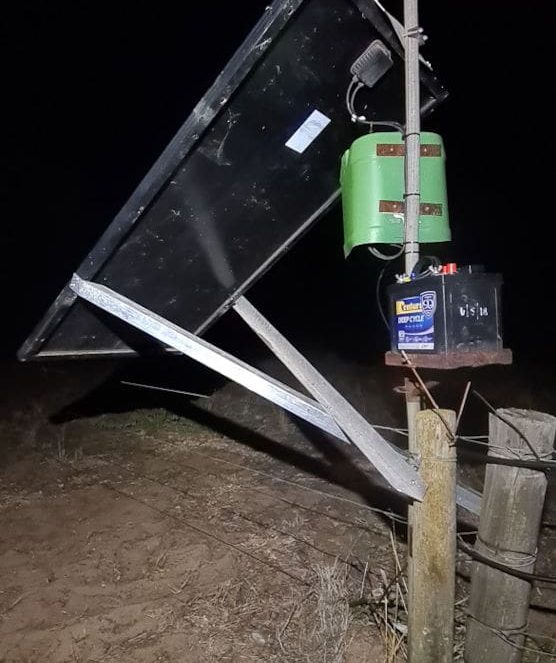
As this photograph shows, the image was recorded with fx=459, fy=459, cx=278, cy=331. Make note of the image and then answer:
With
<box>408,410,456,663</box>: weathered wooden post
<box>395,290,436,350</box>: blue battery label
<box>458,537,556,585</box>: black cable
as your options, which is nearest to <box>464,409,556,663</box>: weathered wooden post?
<box>458,537,556,585</box>: black cable

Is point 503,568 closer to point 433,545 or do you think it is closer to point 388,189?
point 433,545

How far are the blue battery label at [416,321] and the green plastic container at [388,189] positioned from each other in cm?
29

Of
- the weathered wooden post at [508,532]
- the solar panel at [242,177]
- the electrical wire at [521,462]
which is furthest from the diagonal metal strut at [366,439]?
the solar panel at [242,177]

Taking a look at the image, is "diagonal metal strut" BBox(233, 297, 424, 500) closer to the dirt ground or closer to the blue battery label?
the blue battery label

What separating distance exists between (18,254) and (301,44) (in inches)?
463

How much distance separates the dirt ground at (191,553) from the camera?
8.59 ft

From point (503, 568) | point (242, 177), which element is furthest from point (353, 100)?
point (503, 568)

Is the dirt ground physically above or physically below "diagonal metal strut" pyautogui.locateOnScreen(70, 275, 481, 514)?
below

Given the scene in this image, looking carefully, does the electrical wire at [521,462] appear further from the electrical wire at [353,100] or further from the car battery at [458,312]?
the electrical wire at [353,100]

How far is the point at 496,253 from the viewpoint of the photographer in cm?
1333

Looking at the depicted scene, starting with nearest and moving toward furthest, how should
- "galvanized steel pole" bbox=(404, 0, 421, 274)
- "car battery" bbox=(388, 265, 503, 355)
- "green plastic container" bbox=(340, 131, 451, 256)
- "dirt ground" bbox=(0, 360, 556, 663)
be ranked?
"car battery" bbox=(388, 265, 503, 355), "galvanized steel pole" bbox=(404, 0, 421, 274), "green plastic container" bbox=(340, 131, 451, 256), "dirt ground" bbox=(0, 360, 556, 663)

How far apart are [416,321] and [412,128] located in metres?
0.72

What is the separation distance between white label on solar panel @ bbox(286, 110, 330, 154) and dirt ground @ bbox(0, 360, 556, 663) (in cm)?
199

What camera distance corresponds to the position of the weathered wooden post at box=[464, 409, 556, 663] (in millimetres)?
1790
